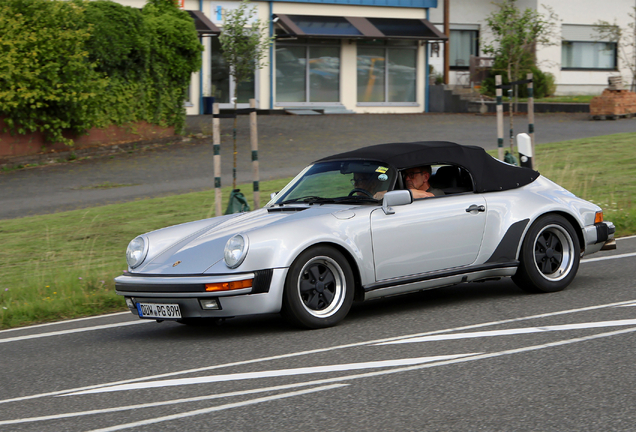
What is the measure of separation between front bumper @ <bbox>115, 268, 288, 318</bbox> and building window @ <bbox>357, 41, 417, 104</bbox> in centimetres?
3043

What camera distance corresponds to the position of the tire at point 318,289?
6.46 m

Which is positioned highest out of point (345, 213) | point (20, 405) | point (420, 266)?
point (345, 213)

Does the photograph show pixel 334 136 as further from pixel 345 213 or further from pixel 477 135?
pixel 345 213

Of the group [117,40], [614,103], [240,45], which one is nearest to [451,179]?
[117,40]

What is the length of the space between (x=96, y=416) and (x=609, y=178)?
13091 mm

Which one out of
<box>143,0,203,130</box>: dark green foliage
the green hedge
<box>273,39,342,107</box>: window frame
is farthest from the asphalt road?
<box>273,39,342,107</box>: window frame

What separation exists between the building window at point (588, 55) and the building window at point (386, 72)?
1071 cm

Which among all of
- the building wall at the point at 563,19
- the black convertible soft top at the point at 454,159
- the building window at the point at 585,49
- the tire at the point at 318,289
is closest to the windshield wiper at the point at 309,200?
the black convertible soft top at the point at 454,159

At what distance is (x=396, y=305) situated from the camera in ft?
25.1

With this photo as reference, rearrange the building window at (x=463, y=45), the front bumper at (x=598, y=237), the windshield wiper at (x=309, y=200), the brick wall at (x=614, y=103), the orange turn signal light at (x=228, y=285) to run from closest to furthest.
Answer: the orange turn signal light at (x=228, y=285), the windshield wiper at (x=309, y=200), the front bumper at (x=598, y=237), the brick wall at (x=614, y=103), the building window at (x=463, y=45)

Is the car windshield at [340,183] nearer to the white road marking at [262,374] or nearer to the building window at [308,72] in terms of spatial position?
the white road marking at [262,374]

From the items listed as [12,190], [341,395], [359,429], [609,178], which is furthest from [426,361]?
[12,190]

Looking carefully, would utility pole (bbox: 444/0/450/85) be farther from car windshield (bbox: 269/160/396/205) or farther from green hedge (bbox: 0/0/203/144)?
car windshield (bbox: 269/160/396/205)

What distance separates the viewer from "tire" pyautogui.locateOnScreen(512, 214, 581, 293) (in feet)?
25.0
